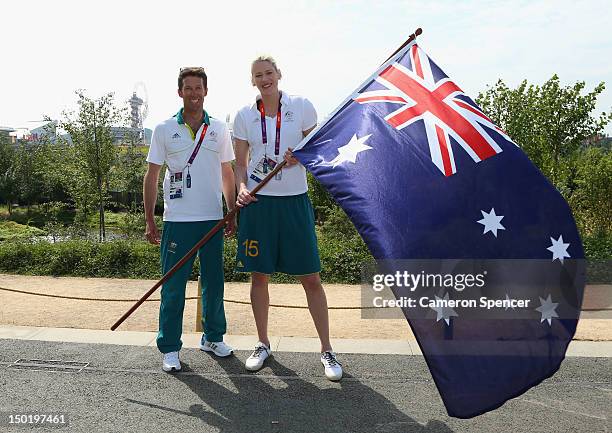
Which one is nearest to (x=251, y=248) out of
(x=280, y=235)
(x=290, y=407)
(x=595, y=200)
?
(x=280, y=235)

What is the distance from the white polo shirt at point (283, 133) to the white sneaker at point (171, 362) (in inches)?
52.4

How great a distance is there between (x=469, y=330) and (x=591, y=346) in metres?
2.41

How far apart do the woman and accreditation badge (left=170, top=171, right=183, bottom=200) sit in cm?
41

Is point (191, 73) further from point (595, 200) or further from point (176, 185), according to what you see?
point (595, 200)

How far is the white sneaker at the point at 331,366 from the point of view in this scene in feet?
14.3

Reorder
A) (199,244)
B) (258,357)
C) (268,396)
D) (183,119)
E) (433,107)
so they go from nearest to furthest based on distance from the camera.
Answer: (433,107) < (268,396) < (199,244) < (183,119) < (258,357)

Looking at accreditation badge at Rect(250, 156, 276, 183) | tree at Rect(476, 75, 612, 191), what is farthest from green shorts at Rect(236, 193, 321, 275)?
tree at Rect(476, 75, 612, 191)

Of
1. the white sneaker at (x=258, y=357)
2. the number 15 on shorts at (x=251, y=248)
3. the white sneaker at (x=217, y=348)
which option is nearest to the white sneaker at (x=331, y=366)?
the white sneaker at (x=258, y=357)

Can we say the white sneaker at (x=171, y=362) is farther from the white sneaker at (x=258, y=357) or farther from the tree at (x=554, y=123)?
the tree at (x=554, y=123)

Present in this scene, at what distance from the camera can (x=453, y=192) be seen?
3.32 metres

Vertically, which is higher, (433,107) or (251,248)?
(433,107)

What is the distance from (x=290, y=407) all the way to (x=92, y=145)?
61.2ft

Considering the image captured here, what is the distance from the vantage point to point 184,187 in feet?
14.5

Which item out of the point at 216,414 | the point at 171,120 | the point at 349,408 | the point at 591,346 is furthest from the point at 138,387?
the point at 591,346
